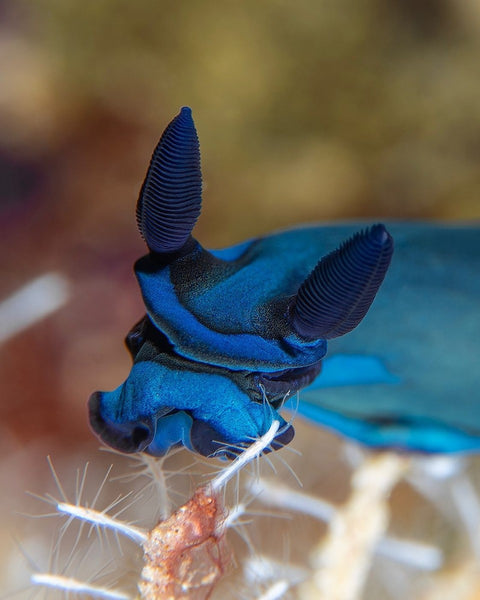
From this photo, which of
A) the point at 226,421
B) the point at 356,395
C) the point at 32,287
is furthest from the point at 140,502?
the point at 32,287

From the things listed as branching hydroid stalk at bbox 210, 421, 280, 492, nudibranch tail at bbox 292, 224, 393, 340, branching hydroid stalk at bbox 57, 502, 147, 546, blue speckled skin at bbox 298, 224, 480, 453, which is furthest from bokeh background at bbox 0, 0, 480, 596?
nudibranch tail at bbox 292, 224, 393, 340

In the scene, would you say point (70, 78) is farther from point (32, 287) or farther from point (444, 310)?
point (444, 310)

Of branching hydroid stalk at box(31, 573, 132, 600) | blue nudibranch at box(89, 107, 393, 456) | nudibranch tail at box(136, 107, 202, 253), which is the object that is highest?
nudibranch tail at box(136, 107, 202, 253)

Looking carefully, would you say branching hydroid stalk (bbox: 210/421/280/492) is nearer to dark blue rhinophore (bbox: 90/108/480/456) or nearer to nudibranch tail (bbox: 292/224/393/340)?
dark blue rhinophore (bbox: 90/108/480/456)

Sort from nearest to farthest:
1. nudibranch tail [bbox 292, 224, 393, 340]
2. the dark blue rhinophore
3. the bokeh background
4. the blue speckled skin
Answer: nudibranch tail [bbox 292, 224, 393, 340], the dark blue rhinophore, the blue speckled skin, the bokeh background

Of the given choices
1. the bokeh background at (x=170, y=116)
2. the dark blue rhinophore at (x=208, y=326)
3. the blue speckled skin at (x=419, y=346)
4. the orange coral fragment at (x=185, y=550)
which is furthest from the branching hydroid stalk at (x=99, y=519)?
the bokeh background at (x=170, y=116)

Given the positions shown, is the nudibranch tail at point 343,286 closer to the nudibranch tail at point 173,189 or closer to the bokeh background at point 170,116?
the nudibranch tail at point 173,189

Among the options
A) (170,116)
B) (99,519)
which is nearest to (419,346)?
(99,519)

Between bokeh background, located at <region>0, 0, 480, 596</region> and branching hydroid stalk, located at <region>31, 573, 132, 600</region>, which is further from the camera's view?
bokeh background, located at <region>0, 0, 480, 596</region>
